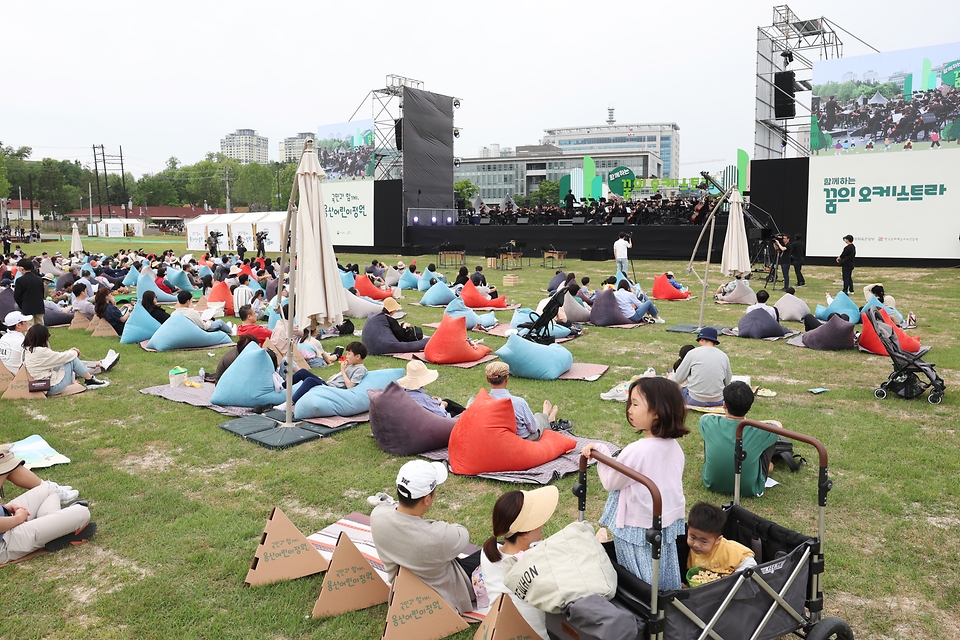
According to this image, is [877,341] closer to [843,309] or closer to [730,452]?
[843,309]

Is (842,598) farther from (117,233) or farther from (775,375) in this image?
(117,233)

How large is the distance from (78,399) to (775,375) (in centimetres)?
875

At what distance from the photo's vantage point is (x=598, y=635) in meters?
2.34

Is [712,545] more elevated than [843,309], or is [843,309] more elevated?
[843,309]

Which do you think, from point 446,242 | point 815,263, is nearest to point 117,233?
point 446,242

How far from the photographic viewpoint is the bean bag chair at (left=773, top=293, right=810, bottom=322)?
12.7 metres

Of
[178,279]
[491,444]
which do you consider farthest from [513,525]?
[178,279]

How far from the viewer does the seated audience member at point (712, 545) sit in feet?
9.78

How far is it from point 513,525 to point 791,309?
11.5 meters

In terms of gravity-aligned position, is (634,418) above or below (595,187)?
below

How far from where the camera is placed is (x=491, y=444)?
5.20 m

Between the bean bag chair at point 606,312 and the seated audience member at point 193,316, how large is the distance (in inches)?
269

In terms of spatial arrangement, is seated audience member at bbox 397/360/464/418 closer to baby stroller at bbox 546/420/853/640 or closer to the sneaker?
the sneaker

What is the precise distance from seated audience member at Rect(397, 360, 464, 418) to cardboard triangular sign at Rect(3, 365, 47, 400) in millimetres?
4422
